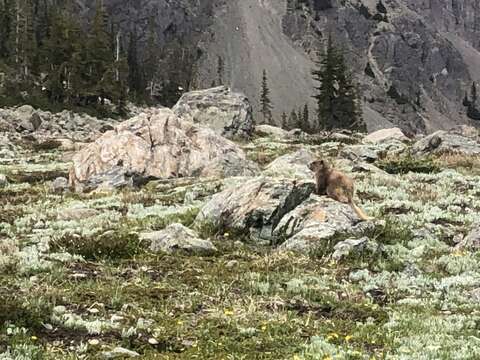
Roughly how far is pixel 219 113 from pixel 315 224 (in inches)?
1705

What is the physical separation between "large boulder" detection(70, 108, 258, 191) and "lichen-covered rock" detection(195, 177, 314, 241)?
11001 mm

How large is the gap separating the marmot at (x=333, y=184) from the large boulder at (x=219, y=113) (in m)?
38.3

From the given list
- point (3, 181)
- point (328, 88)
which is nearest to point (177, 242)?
point (3, 181)

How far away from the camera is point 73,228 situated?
55.9 ft

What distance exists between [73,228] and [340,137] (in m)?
42.2

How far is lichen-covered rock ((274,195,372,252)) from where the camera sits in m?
15.3

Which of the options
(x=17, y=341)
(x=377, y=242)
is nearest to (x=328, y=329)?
(x=17, y=341)

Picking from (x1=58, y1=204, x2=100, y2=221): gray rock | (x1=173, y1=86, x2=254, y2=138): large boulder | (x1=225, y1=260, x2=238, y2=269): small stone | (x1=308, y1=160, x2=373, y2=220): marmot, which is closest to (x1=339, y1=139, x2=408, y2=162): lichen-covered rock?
(x1=173, y1=86, x2=254, y2=138): large boulder

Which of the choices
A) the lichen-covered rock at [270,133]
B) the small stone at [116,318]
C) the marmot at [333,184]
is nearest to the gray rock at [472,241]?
the marmot at [333,184]

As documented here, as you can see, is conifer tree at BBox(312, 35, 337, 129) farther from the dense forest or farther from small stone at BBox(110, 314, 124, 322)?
small stone at BBox(110, 314, 124, 322)

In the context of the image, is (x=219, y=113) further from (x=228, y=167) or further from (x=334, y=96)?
(x=334, y=96)

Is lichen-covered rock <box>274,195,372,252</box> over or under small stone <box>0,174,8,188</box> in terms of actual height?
over

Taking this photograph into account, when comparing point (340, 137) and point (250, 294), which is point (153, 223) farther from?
point (340, 137)

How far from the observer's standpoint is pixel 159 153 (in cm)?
2931
